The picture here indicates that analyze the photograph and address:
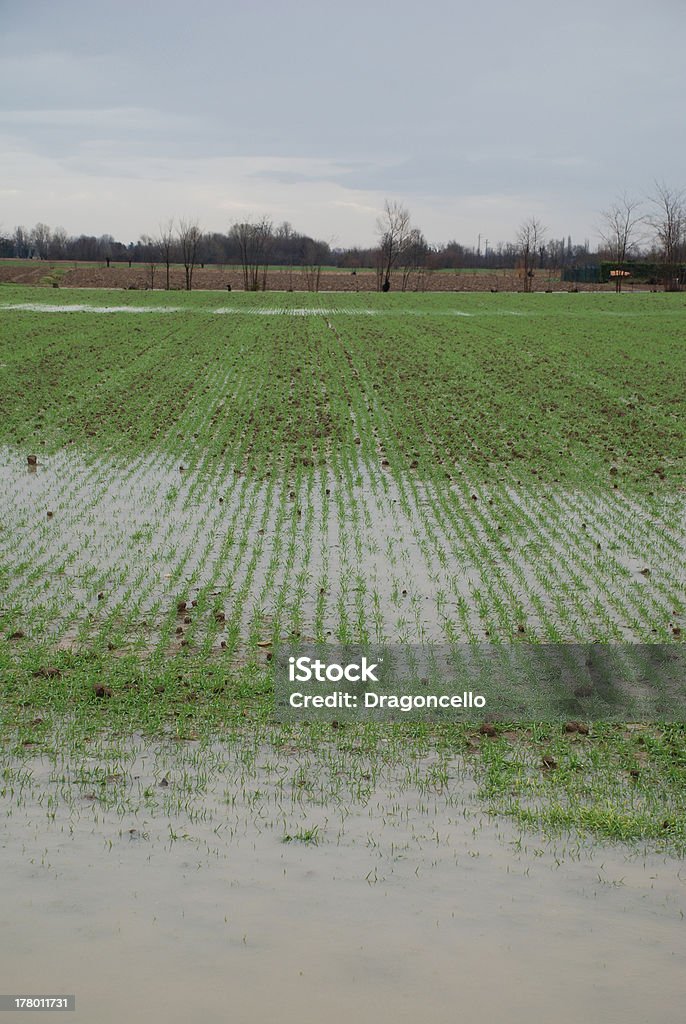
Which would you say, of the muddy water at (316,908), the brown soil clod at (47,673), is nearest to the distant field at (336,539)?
the brown soil clod at (47,673)

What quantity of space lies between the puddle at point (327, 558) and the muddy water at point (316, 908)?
299 centimetres

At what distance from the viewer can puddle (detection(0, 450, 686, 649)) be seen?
9.82 metres

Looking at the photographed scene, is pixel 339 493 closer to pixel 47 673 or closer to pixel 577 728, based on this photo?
pixel 47 673

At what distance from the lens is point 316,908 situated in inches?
211

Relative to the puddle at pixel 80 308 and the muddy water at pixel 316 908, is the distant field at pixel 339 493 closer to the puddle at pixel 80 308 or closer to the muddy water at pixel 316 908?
the muddy water at pixel 316 908

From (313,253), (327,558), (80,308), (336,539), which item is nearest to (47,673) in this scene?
(327,558)

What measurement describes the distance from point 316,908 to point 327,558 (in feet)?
22.4

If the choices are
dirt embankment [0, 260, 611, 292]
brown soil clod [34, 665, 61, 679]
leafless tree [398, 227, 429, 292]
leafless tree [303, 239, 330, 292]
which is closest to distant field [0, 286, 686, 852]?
brown soil clod [34, 665, 61, 679]

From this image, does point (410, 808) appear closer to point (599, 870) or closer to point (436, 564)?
point (599, 870)

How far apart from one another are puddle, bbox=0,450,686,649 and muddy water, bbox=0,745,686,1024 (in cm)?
299

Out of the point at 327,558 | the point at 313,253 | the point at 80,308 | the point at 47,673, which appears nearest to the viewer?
the point at 47,673

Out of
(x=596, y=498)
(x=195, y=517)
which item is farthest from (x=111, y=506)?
(x=596, y=498)

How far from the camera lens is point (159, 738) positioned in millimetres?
7367

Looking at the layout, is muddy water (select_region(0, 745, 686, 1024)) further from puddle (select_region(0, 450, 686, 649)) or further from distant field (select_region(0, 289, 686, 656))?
puddle (select_region(0, 450, 686, 649))
